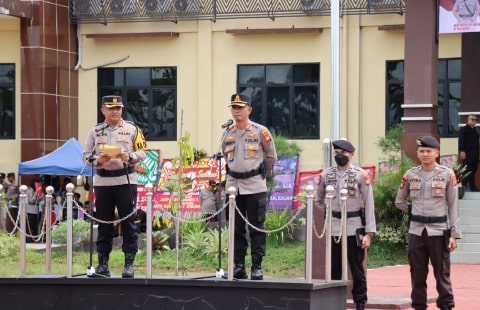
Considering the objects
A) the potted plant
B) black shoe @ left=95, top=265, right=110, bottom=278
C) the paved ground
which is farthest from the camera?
the potted plant

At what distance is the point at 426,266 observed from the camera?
12719 mm

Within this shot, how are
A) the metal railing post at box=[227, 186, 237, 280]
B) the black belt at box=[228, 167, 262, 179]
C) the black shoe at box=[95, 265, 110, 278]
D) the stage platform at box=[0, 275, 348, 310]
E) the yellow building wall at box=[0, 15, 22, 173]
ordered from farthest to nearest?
the yellow building wall at box=[0, 15, 22, 173] → the black shoe at box=[95, 265, 110, 278] → the black belt at box=[228, 167, 262, 179] → the metal railing post at box=[227, 186, 237, 280] → the stage platform at box=[0, 275, 348, 310]

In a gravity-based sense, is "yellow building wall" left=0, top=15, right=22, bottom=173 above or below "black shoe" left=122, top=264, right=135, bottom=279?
above

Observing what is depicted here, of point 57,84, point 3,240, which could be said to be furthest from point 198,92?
point 3,240

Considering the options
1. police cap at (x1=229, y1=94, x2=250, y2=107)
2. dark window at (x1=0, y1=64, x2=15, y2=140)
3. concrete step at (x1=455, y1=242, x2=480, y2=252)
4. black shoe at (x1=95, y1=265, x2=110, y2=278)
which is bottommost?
concrete step at (x1=455, y1=242, x2=480, y2=252)

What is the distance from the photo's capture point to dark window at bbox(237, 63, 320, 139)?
105ft

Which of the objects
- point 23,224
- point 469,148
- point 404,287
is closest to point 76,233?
point 404,287

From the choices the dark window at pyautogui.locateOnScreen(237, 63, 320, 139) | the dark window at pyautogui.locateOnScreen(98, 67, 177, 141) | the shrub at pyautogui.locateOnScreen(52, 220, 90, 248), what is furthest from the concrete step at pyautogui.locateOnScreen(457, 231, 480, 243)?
the dark window at pyautogui.locateOnScreen(98, 67, 177, 141)

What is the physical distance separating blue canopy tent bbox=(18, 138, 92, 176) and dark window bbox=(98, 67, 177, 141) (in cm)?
437

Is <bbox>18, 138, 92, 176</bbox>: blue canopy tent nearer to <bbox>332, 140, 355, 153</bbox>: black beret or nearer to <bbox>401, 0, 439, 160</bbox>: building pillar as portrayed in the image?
<bbox>401, 0, 439, 160</bbox>: building pillar

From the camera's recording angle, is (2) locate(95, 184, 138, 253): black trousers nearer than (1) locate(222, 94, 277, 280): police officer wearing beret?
No

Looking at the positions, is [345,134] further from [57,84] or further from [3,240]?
[3,240]

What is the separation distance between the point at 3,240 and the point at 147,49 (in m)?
16.0

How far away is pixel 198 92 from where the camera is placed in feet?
107
